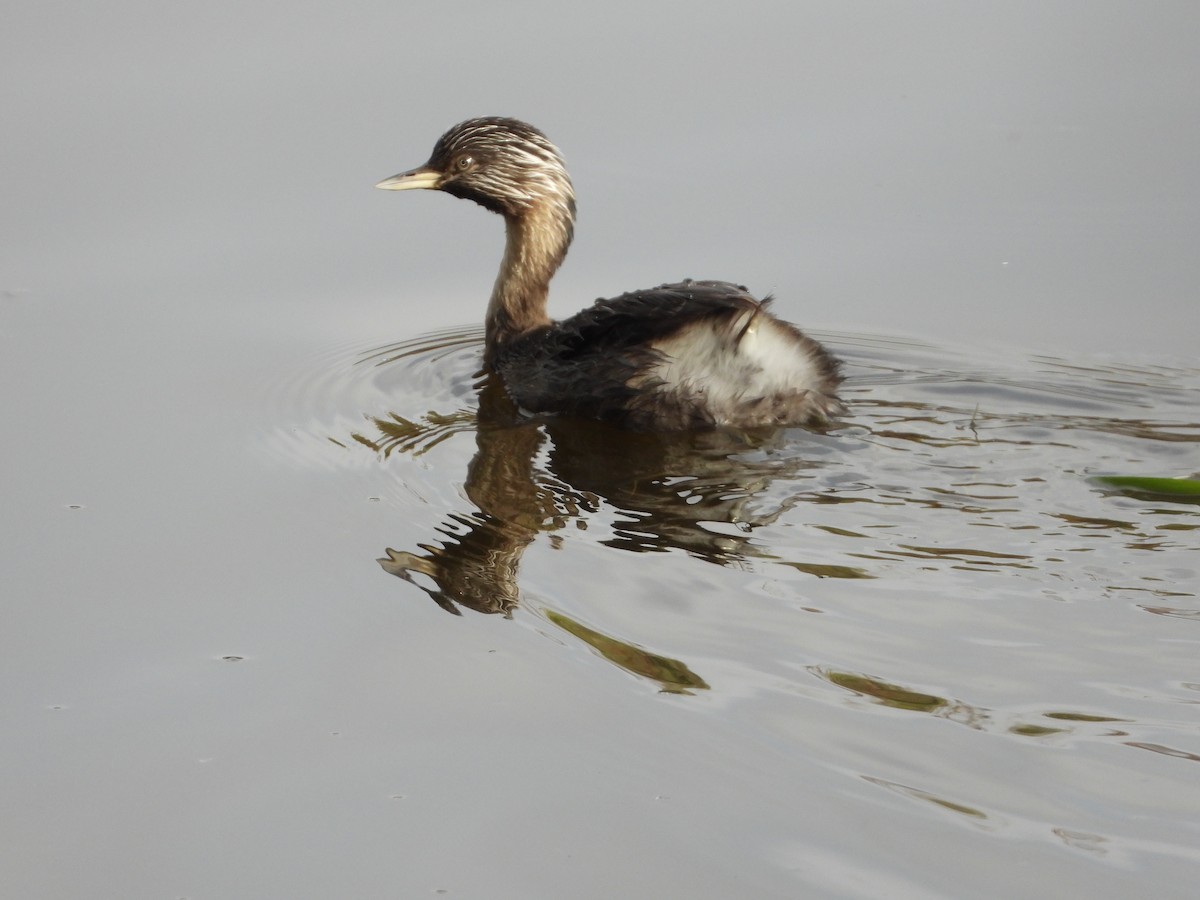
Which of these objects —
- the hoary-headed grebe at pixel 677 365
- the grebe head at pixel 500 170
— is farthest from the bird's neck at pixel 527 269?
the hoary-headed grebe at pixel 677 365

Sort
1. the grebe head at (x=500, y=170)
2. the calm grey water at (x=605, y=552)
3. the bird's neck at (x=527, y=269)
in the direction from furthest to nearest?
the grebe head at (x=500, y=170), the bird's neck at (x=527, y=269), the calm grey water at (x=605, y=552)

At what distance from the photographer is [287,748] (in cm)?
425

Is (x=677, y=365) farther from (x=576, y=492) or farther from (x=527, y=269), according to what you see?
(x=527, y=269)

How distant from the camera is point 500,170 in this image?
25.7 ft

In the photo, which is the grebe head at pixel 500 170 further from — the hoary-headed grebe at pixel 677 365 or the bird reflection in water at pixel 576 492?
the bird reflection in water at pixel 576 492

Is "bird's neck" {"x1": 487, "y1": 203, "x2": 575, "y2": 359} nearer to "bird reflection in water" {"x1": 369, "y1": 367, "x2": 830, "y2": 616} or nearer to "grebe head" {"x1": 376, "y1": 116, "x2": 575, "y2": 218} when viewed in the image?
"grebe head" {"x1": 376, "y1": 116, "x2": 575, "y2": 218}

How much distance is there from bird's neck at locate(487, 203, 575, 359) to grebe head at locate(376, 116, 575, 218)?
47mm

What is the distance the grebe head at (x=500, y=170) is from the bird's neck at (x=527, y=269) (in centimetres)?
5

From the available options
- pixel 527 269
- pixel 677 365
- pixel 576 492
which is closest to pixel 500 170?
pixel 527 269

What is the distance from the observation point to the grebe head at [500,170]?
785cm

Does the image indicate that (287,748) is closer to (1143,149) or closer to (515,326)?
(515,326)

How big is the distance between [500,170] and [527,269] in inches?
20.3

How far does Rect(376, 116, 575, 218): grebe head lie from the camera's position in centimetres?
785

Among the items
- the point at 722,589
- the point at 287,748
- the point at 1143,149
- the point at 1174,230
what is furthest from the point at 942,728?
the point at 1143,149
